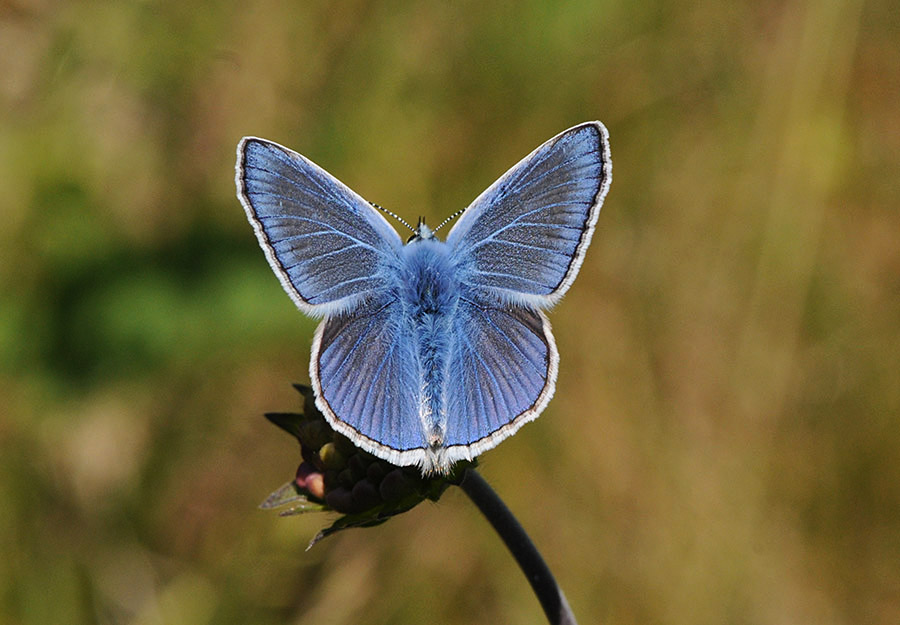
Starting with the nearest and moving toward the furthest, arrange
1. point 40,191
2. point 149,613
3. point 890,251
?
point 149,613, point 40,191, point 890,251

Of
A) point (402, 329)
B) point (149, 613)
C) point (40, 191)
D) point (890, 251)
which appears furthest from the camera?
point (890, 251)

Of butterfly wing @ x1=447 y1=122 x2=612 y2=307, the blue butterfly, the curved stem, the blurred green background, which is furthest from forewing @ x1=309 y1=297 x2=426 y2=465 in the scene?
the blurred green background

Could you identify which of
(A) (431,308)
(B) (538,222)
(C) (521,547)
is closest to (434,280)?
(A) (431,308)

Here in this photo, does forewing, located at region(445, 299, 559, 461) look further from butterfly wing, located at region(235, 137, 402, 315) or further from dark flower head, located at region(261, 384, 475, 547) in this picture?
butterfly wing, located at region(235, 137, 402, 315)

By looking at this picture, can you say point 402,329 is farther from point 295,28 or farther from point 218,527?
point 295,28

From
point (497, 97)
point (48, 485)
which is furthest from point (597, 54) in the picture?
point (48, 485)

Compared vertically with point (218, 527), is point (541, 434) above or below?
above
